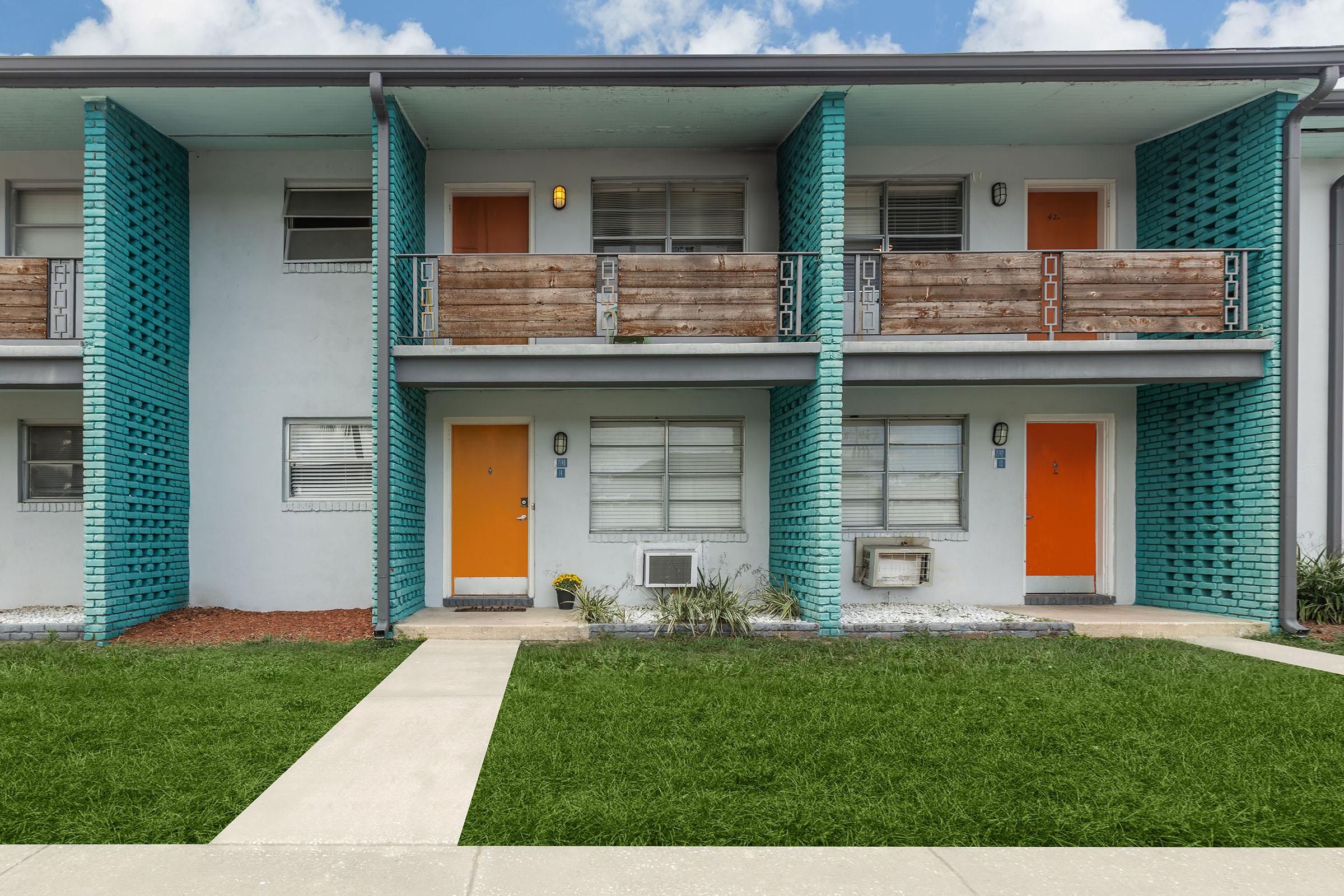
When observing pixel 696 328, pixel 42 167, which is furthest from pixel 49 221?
pixel 696 328

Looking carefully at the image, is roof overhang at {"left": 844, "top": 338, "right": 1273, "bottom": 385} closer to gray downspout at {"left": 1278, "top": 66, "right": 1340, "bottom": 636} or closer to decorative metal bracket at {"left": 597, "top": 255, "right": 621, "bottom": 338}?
gray downspout at {"left": 1278, "top": 66, "right": 1340, "bottom": 636}

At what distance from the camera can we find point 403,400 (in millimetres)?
8109

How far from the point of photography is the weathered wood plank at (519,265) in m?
8.02

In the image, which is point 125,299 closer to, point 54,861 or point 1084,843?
point 54,861

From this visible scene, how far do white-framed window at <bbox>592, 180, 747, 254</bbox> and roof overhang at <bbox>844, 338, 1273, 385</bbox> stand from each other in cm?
256

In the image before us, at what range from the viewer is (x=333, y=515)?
9.16 metres

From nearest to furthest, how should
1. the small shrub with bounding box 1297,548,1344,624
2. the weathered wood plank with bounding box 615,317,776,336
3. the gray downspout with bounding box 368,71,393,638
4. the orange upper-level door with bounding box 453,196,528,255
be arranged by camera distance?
the gray downspout with bounding box 368,71,393,638, the weathered wood plank with bounding box 615,317,776,336, the small shrub with bounding box 1297,548,1344,624, the orange upper-level door with bounding box 453,196,528,255

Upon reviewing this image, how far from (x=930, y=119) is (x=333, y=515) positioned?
8370 mm

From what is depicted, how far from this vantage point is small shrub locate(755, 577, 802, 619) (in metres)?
8.16

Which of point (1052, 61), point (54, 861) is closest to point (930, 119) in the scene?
point (1052, 61)

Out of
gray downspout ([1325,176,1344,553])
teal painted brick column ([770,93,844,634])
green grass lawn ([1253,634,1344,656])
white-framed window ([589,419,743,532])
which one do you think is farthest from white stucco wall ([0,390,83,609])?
gray downspout ([1325,176,1344,553])

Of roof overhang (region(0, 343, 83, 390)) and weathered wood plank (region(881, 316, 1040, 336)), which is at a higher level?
weathered wood plank (region(881, 316, 1040, 336))

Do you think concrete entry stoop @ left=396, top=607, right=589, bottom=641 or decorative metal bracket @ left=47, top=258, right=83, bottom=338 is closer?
Answer: concrete entry stoop @ left=396, top=607, right=589, bottom=641

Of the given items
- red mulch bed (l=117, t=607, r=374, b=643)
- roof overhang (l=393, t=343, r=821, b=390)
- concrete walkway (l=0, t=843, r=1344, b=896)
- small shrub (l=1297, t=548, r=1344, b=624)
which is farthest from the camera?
small shrub (l=1297, t=548, r=1344, b=624)
